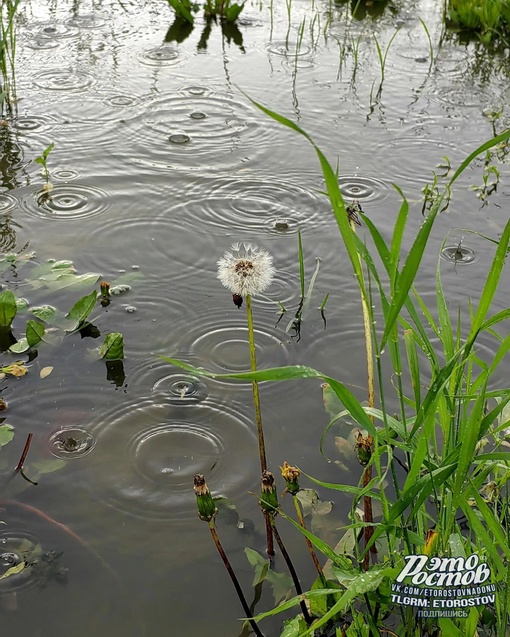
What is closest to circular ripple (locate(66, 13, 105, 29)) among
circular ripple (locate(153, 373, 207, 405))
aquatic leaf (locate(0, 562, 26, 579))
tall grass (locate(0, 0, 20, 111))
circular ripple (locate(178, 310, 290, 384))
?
tall grass (locate(0, 0, 20, 111))

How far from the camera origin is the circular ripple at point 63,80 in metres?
5.02

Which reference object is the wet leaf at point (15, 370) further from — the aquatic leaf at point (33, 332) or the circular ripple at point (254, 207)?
the circular ripple at point (254, 207)

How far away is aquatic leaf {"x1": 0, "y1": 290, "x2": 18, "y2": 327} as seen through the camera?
285 cm

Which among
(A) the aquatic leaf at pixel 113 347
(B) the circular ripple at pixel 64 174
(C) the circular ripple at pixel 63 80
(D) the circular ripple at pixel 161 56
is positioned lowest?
(A) the aquatic leaf at pixel 113 347

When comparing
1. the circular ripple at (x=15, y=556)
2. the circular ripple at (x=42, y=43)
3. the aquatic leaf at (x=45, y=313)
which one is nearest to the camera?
the circular ripple at (x=15, y=556)

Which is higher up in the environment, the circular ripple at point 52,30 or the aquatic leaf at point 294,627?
the circular ripple at point 52,30

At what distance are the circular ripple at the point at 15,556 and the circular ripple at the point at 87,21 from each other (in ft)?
16.5

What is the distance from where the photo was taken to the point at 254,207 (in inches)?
151

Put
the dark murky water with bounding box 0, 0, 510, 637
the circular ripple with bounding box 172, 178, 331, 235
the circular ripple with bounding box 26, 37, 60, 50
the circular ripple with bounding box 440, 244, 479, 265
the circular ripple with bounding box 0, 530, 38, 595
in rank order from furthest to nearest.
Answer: the circular ripple with bounding box 26, 37, 60, 50
the circular ripple with bounding box 172, 178, 331, 235
the circular ripple with bounding box 440, 244, 479, 265
the dark murky water with bounding box 0, 0, 510, 637
the circular ripple with bounding box 0, 530, 38, 595

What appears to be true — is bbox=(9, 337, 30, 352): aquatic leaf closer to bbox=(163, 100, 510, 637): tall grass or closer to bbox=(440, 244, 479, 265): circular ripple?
bbox=(163, 100, 510, 637): tall grass

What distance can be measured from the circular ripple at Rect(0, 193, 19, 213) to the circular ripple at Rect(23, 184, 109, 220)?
2.1 inches

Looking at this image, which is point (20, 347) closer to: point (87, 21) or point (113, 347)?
point (113, 347)

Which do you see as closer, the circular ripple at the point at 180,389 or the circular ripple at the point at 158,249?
the circular ripple at the point at 180,389

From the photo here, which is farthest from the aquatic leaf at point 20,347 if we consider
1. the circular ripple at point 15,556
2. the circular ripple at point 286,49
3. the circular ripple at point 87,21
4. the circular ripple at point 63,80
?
the circular ripple at point 87,21
